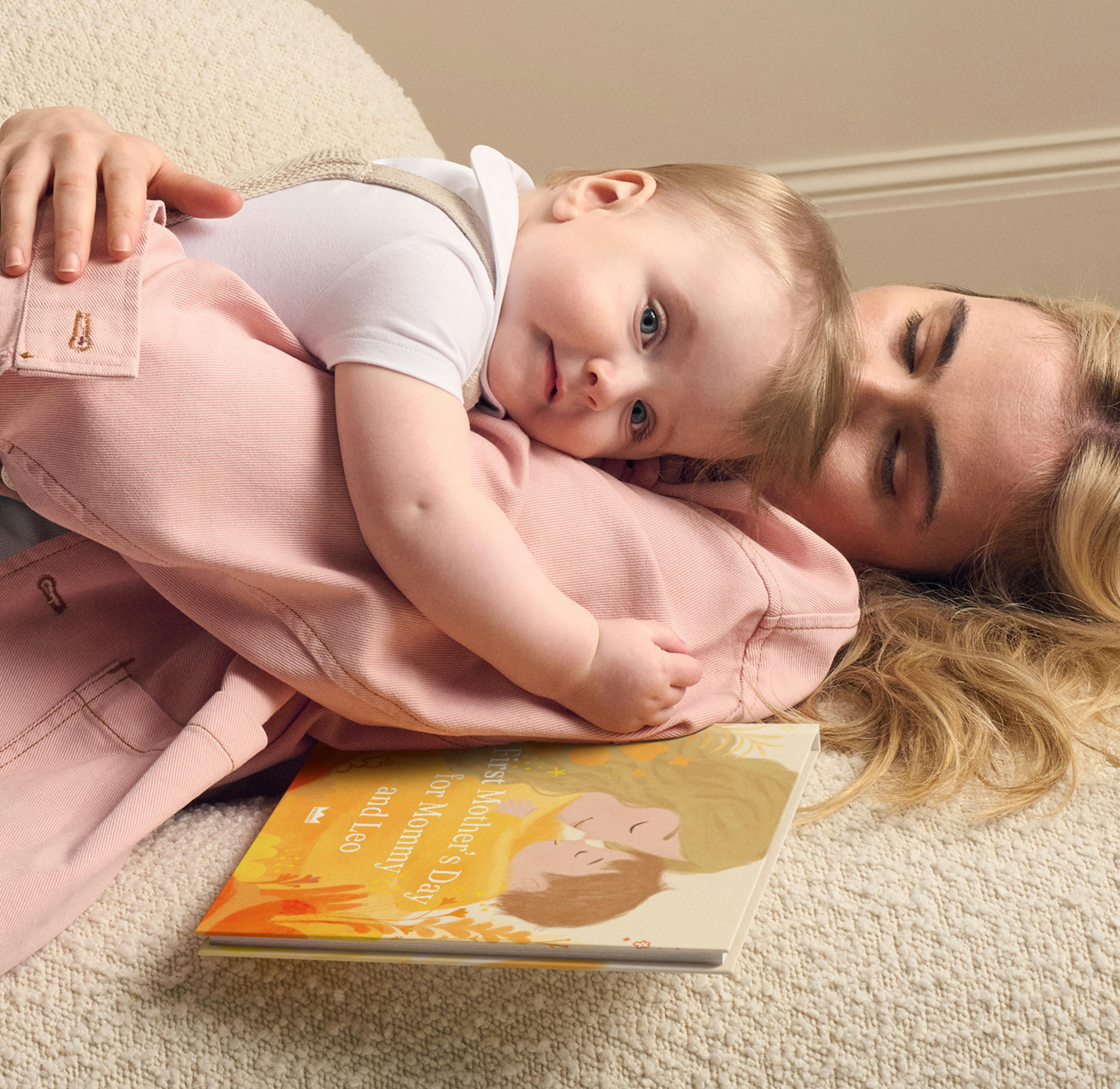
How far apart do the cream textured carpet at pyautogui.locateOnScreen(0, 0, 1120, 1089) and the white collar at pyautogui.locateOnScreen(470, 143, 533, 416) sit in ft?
1.37

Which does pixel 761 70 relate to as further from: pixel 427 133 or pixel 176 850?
pixel 176 850

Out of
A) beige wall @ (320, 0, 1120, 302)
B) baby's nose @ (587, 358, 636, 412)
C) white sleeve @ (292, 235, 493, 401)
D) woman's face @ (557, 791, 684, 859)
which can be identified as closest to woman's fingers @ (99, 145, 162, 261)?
white sleeve @ (292, 235, 493, 401)

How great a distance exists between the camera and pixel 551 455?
2.82 feet

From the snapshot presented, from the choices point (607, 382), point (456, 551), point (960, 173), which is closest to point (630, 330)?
point (607, 382)

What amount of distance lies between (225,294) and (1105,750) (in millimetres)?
733

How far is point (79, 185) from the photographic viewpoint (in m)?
0.68

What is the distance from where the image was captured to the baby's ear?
2.94 ft

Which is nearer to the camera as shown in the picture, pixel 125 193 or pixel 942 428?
pixel 125 193

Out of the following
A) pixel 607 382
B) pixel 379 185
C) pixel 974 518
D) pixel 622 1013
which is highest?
pixel 379 185

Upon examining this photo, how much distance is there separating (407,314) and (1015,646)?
0.66 metres

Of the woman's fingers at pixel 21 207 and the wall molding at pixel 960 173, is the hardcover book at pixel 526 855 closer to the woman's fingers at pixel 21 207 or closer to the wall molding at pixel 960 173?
the woman's fingers at pixel 21 207

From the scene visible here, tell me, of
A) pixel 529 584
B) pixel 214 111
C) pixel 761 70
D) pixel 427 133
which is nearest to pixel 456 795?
pixel 529 584

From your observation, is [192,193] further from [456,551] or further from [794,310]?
[794,310]

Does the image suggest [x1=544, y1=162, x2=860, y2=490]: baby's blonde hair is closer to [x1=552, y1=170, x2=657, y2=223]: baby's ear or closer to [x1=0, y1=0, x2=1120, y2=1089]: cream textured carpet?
[x1=552, y1=170, x2=657, y2=223]: baby's ear
